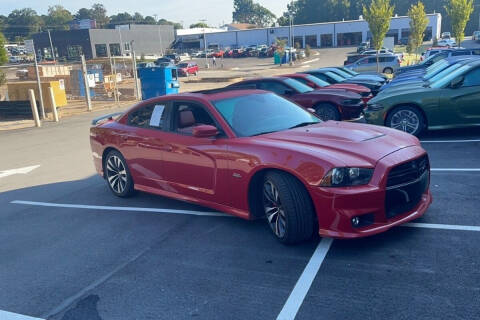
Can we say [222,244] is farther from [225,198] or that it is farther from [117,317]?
[117,317]

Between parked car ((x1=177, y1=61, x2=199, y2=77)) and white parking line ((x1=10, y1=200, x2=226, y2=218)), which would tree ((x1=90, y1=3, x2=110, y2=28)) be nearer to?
parked car ((x1=177, y1=61, x2=199, y2=77))

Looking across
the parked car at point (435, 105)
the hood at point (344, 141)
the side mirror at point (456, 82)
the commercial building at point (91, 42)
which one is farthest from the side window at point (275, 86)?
the commercial building at point (91, 42)

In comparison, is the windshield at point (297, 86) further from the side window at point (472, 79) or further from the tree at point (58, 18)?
the tree at point (58, 18)

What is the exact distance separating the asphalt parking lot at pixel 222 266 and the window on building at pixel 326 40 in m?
83.3

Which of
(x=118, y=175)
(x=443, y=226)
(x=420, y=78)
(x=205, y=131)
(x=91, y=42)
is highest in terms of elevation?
(x=91, y=42)

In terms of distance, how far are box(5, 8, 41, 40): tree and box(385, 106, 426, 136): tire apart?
135m

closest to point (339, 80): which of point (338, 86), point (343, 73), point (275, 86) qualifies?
point (343, 73)

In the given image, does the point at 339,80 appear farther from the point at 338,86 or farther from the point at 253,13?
the point at 253,13

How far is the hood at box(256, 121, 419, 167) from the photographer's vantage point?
4328 millimetres

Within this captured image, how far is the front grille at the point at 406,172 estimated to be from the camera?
4285mm

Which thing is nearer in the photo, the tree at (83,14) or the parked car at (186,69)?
the parked car at (186,69)

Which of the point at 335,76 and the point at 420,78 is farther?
the point at 335,76

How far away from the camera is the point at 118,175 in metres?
6.89

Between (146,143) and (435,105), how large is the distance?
576cm
